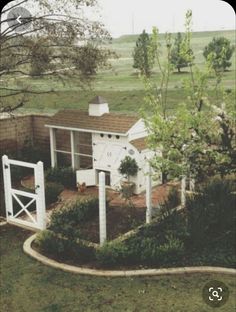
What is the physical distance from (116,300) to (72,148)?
971 centimetres

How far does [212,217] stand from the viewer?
1119 cm

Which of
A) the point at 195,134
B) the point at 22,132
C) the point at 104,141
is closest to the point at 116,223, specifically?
the point at 195,134

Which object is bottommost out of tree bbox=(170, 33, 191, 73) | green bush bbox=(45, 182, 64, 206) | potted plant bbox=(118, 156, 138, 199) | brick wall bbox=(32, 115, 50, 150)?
green bush bbox=(45, 182, 64, 206)

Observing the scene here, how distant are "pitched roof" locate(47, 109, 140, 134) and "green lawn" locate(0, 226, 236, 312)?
664 cm

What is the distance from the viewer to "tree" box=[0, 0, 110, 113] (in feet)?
43.7

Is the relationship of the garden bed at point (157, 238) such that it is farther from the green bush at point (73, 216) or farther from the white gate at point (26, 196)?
the white gate at point (26, 196)

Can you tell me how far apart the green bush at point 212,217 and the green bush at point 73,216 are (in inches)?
110

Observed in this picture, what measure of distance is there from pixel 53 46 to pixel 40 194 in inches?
212

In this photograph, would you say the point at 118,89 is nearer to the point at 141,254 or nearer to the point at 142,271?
the point at 141,254

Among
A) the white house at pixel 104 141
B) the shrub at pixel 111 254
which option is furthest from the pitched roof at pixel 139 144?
the shrub at pixel 111 254

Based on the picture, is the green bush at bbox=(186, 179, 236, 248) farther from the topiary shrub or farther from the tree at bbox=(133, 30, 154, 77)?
the tree at bbox=(133, 30, 154, 77)

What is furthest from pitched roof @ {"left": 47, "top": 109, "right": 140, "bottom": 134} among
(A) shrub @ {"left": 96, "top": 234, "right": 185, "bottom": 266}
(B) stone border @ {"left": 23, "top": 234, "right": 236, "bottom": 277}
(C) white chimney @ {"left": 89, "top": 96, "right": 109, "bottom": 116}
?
(B) stone border @ {"left": 23, "top": 234, "right": 236, "bottom": 277}

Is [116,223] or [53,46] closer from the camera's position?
[116,223]

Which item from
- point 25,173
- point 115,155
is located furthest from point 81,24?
point 25,173
